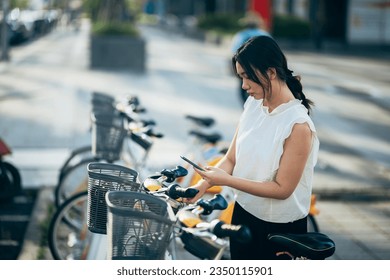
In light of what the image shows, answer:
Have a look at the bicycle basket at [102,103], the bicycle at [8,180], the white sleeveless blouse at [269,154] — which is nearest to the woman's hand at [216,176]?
the white sleeveless blouse at [269,154]

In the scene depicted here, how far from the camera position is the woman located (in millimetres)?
3539

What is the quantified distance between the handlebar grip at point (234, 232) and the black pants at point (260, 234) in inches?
25.2

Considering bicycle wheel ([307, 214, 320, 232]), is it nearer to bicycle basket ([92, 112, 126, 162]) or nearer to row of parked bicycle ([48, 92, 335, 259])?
row of parked bicycle ([48, 92, 335, 259])

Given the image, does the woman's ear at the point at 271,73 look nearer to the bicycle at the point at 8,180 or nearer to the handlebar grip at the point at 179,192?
the handlebar grip at the point at 179,192

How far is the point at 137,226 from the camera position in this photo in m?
3.09

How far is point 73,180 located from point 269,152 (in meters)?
3.77

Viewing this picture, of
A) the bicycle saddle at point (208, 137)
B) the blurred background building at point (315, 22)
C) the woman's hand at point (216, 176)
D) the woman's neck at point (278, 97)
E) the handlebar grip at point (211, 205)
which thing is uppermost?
the woman's neck at point (278, 97)

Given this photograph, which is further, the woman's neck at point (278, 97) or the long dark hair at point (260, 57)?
the woman's neck at point (278, 97)

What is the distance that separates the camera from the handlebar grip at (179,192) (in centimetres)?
360

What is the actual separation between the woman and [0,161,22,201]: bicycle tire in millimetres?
4177

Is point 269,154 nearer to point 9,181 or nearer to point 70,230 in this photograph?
point 70,230

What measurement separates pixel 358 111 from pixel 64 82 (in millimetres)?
6793
